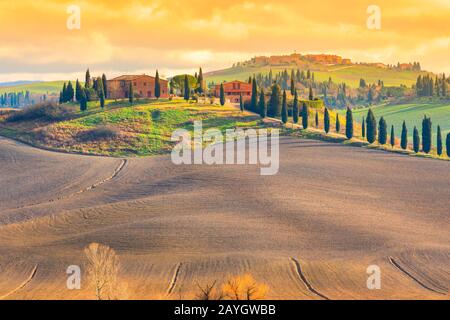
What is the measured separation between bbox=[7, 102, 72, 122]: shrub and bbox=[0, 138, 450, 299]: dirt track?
23.7m

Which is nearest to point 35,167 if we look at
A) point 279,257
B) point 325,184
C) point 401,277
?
point 325,184

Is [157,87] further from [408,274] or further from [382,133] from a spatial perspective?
[408,274]

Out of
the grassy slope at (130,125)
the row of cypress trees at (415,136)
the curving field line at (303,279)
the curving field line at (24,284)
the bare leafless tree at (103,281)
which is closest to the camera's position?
the bare leafless tree at (103,281)

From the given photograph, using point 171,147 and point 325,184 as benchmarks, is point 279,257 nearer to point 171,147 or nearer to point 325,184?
point 325,184

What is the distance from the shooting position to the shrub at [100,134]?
426 ft

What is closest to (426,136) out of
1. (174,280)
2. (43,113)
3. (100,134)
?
(100,134)

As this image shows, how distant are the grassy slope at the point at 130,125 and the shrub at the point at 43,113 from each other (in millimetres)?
2030

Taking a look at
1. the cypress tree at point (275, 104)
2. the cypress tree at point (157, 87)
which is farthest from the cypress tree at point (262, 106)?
the cypress tree at point (157, 87)

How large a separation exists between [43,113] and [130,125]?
18.6 meters

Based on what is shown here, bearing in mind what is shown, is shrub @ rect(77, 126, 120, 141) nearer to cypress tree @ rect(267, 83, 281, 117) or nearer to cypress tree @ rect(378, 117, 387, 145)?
cypress tree @ rect(267, 83, 281, 117)

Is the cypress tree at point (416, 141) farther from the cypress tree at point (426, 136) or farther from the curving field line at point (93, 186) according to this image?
the curving field line at point (93, 186)

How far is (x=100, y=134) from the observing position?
13100 centimetres
